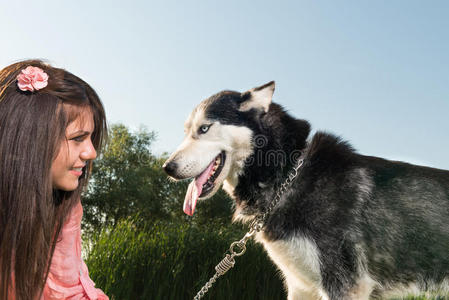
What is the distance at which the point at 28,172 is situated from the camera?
2.62 metres

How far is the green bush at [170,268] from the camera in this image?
19.6ft

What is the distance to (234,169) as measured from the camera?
14.7 ft

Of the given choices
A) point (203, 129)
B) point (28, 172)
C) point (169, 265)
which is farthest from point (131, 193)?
point (28, 172)

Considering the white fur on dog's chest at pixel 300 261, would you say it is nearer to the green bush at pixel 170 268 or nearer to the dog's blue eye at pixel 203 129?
the dog's blue eye at pixel 203 129

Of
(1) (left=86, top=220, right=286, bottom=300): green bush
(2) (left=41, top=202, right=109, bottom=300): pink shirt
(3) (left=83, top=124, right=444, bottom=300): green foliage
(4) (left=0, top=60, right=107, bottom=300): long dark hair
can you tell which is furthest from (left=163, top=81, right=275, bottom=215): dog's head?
(1) (left=86, top=220, right=286, bottom=300): green bush

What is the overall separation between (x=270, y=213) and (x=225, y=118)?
1156mm

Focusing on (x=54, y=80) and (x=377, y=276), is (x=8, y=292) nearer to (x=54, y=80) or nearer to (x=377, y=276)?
(x=54, y=80)

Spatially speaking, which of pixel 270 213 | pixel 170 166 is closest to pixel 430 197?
pixel 270 213

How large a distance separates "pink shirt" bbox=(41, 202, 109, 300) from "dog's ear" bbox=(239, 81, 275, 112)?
90.9 inches

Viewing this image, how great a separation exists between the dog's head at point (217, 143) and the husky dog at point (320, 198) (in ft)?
0.04

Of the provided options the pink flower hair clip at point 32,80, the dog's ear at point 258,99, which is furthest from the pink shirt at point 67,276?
the dog's ear at point 258,99

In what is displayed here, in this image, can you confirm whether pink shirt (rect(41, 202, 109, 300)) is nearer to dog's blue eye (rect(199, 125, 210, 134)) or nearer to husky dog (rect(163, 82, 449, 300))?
husky dog (rect(163, 82, 449, 300))

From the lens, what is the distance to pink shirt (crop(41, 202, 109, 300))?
298 centimetres

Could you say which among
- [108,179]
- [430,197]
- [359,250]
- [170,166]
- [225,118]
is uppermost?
[225,118]
